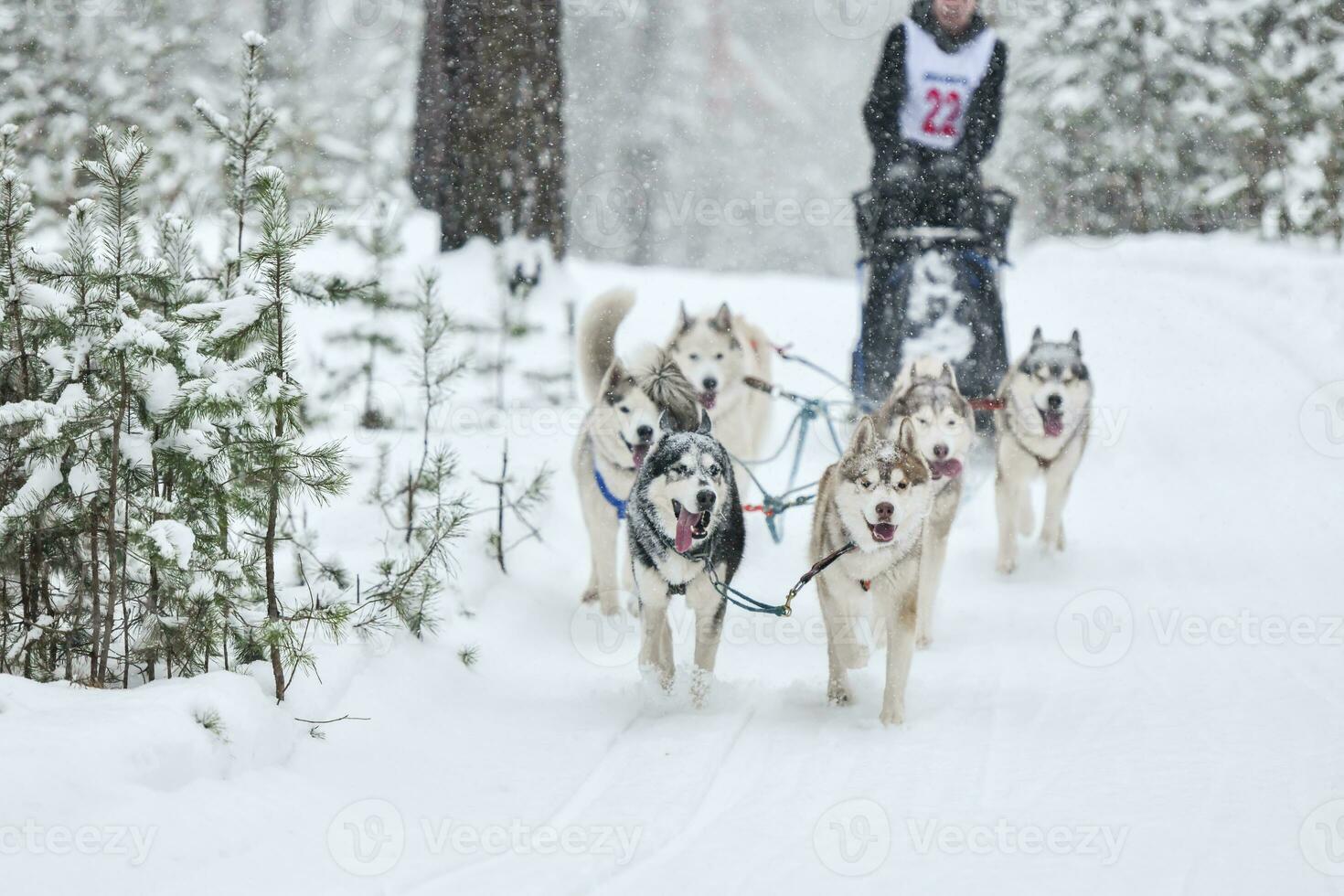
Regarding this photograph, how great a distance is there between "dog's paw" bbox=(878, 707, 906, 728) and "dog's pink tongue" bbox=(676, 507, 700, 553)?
832 millimetres

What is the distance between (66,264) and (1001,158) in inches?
834

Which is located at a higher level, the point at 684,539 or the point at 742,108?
the point at 742,108

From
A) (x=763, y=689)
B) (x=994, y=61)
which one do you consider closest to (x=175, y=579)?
(x=763, y=689)

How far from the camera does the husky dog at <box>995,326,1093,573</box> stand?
5582 mm

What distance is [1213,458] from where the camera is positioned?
7.46m

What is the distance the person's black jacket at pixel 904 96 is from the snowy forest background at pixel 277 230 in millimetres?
2363

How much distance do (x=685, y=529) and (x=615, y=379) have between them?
3.84ft

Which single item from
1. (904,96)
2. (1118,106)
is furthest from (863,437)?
(1118,106)

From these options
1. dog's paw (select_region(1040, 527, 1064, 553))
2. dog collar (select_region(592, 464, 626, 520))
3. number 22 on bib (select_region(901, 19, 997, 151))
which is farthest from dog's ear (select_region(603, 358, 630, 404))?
number 22 on bib (select_region(901, 19, 997, 151))

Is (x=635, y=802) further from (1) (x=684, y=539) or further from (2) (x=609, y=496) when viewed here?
(2) (x=609, y=496)

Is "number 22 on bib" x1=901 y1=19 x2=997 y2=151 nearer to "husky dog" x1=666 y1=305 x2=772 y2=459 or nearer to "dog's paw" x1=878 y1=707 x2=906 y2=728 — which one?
"husky dog" x1=666 y1=305 x2=772 y2=459

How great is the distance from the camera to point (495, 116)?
8.08 m

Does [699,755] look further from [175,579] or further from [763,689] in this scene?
[175,579]

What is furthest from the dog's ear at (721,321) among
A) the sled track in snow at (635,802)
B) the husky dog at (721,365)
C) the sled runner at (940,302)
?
the sled track in snow at (635,802)
